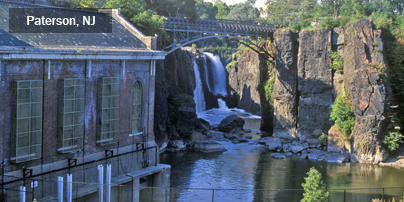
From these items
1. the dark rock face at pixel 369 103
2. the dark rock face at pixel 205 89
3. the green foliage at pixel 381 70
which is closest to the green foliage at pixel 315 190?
the dark rock face at pixel 369 103

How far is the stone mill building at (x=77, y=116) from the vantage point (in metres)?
16.4

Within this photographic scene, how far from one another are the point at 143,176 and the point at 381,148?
905 inches

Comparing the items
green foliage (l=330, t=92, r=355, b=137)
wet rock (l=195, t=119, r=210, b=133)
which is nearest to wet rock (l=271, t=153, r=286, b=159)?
green foliage (l=330, t=92, r=355, b=137)

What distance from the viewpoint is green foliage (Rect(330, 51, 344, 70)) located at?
42.4 meters

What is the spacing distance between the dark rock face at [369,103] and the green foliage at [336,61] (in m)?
3.34

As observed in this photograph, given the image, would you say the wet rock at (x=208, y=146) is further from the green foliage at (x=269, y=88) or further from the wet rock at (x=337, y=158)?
the green foliage at (x=269, y=88)

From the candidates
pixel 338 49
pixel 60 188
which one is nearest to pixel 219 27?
pixel 338 49

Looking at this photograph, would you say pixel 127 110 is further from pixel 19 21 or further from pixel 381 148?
pixel 381 148

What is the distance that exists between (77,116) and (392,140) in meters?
27.9

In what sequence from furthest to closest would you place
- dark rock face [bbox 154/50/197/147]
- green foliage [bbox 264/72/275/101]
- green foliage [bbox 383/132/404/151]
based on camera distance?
1. green foliage [bbox 264/72/275/101]
2. dark rock face [bbox 154/50/197/147]
3. green foliage [bbox 383/132/404/151]

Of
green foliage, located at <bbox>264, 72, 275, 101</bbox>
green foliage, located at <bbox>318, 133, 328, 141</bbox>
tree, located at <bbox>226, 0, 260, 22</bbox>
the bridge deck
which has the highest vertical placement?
tree, located at <bbox>226, 0, 260, 22</bbox>

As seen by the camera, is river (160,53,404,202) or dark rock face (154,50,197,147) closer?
river (160,53,404,202)

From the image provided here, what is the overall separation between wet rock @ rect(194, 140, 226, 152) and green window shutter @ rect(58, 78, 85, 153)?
21.4 meters

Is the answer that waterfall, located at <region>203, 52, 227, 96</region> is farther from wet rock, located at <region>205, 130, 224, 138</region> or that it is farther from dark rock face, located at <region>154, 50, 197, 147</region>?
wet rock, located at <region>205, 130, 224, 138</region>
